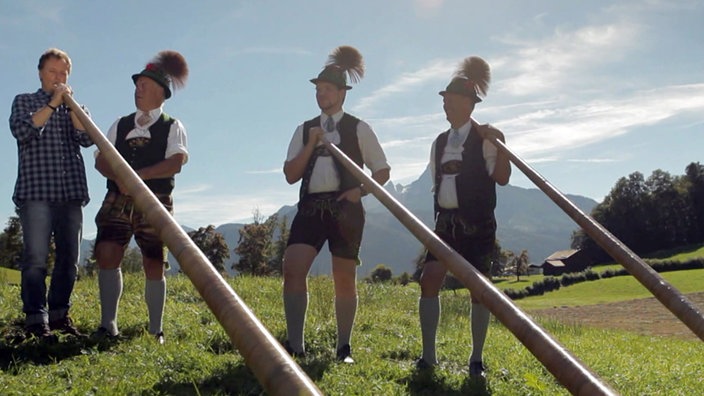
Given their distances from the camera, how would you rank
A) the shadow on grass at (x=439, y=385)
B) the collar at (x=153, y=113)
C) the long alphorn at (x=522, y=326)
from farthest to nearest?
the collar at (x=153, y=113), the shadow on grass at (x=439, y=385), the long alphorn at (x=522, y=326)

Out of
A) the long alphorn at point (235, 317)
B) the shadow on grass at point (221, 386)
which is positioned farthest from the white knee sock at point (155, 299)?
the long alphorn at point (235, 317)

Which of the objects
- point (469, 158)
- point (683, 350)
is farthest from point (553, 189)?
point (683, 350)

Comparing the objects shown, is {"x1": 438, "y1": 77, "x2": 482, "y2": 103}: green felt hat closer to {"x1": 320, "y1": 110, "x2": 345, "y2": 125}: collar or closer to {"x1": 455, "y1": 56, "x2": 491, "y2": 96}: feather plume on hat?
{"x1": 455, "y1": 56, "x2": 491, "y2": 96}: feather plume on hat

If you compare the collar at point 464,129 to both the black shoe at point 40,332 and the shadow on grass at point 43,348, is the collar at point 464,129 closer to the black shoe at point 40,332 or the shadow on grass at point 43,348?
the shadow on grass at point 43,348

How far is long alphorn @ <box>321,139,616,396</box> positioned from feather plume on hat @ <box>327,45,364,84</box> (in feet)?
10.0

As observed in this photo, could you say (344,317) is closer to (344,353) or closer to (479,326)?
(344,353)

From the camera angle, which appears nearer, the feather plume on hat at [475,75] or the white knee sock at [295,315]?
the white knee sock at [295,315]

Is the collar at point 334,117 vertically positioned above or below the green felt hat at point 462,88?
below

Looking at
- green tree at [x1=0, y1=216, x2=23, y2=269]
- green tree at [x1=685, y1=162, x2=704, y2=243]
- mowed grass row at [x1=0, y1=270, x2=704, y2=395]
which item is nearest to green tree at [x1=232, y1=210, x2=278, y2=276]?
green tree at [x1=0, y1=216, x2=23, y2=269]

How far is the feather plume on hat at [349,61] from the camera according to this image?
5988 mm

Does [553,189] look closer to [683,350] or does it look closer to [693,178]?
[683,350]

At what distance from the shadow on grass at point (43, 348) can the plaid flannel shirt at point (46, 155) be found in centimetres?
113

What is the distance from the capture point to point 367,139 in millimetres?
5742

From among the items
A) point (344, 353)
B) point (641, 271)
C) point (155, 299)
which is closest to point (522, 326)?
point (641, 271)
